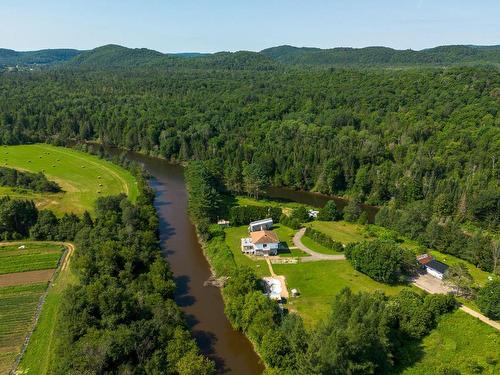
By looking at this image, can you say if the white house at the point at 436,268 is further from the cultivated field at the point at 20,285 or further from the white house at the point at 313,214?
the cultivated field at the point at 20,285

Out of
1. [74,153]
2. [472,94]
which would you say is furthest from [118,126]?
[472,94]

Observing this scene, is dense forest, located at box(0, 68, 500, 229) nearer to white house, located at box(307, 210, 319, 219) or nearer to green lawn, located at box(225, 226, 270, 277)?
A: white house, located at box(307, 210, 319, 219)

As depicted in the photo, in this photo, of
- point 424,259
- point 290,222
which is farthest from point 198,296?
point 424,259

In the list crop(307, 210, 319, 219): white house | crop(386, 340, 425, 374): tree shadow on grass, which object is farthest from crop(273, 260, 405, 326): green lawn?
crop(307, 210, 319, 219): white house

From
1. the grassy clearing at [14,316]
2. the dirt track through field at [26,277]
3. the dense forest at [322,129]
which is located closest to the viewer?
the grassy clearing at [14,316]

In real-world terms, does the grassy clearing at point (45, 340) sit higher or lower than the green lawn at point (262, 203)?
higher

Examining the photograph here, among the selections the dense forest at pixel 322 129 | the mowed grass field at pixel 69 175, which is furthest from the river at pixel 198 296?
the dense forest at pixel 322 129
